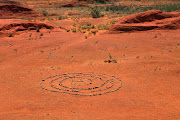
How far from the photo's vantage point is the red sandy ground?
24.4 ft

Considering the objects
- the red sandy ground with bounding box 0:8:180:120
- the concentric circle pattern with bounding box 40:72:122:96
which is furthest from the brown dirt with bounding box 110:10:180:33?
the concentric circle pattern with bounding box 40:72:122:96

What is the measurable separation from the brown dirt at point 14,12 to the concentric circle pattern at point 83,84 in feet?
86.6

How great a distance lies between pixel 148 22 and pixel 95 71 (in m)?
14.0

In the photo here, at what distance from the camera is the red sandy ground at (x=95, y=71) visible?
Answer: 7441 millimetres

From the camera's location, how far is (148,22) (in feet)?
78.6

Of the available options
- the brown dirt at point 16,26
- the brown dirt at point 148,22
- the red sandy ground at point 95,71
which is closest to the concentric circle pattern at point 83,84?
the red sandy ground at point 95,71

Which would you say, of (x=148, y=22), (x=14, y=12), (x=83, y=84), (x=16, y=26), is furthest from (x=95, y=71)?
(x=14, y=12)

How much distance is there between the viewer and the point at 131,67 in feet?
41.2

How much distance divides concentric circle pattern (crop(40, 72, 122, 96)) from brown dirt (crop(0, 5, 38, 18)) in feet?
86.6

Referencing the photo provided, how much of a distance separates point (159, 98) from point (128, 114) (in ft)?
6.38

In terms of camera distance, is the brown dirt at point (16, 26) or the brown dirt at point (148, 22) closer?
the brown dirt at point (16, 26)

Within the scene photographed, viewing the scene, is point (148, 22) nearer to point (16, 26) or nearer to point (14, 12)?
point (16, 26)

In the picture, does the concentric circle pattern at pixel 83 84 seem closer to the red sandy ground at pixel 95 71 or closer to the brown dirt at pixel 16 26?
the red sandy ground at pixel 95 71

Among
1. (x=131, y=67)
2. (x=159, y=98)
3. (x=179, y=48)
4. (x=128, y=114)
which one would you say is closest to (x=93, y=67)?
(x=131, y=67)
